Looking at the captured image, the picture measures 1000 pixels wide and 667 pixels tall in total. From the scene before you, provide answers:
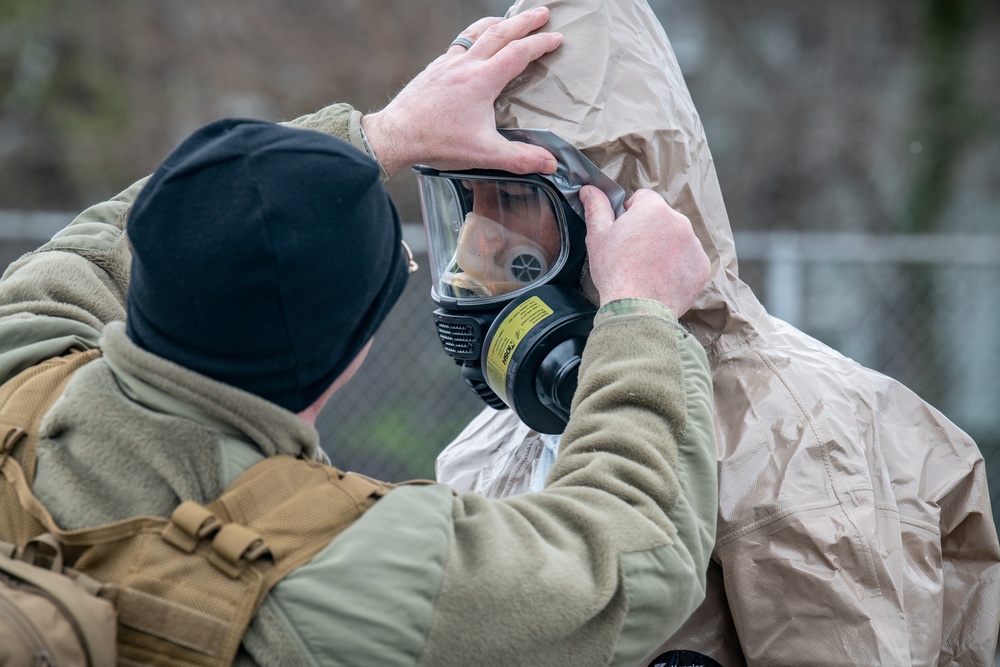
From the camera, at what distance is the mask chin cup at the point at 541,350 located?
6.15 feet

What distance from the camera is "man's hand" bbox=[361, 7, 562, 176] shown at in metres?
1.93

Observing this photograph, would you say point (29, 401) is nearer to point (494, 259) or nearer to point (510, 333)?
point (510, 333)

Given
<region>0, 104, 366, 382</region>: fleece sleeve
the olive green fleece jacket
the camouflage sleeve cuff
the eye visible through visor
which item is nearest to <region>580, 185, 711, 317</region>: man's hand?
the camouflage sleeve cuff

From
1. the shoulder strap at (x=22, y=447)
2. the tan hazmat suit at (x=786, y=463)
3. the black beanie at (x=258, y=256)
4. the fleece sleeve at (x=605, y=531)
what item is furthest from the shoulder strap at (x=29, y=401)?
the tan hazmat suit at (x=786, y=463)

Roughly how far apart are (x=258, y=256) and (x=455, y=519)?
434mm

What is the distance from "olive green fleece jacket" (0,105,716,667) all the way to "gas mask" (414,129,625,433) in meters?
0.36

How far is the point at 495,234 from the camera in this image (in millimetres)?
2104

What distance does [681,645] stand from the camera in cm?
187

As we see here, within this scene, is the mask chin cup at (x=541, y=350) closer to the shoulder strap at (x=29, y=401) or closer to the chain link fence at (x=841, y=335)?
the shoulder strap at (x=29, y=401)

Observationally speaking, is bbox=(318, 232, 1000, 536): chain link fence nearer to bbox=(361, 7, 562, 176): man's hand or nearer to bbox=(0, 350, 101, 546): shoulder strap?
bbox=(361, 7, 562, 176): man's hand

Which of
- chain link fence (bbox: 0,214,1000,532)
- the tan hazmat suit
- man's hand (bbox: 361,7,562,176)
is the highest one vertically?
man's hand (bbox: 361,7,562,176)

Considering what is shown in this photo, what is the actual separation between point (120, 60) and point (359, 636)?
9.10m

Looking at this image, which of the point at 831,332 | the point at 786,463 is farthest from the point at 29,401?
the point at 831,332

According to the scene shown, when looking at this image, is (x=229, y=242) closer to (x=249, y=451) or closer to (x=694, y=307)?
(x=249, y=451)
